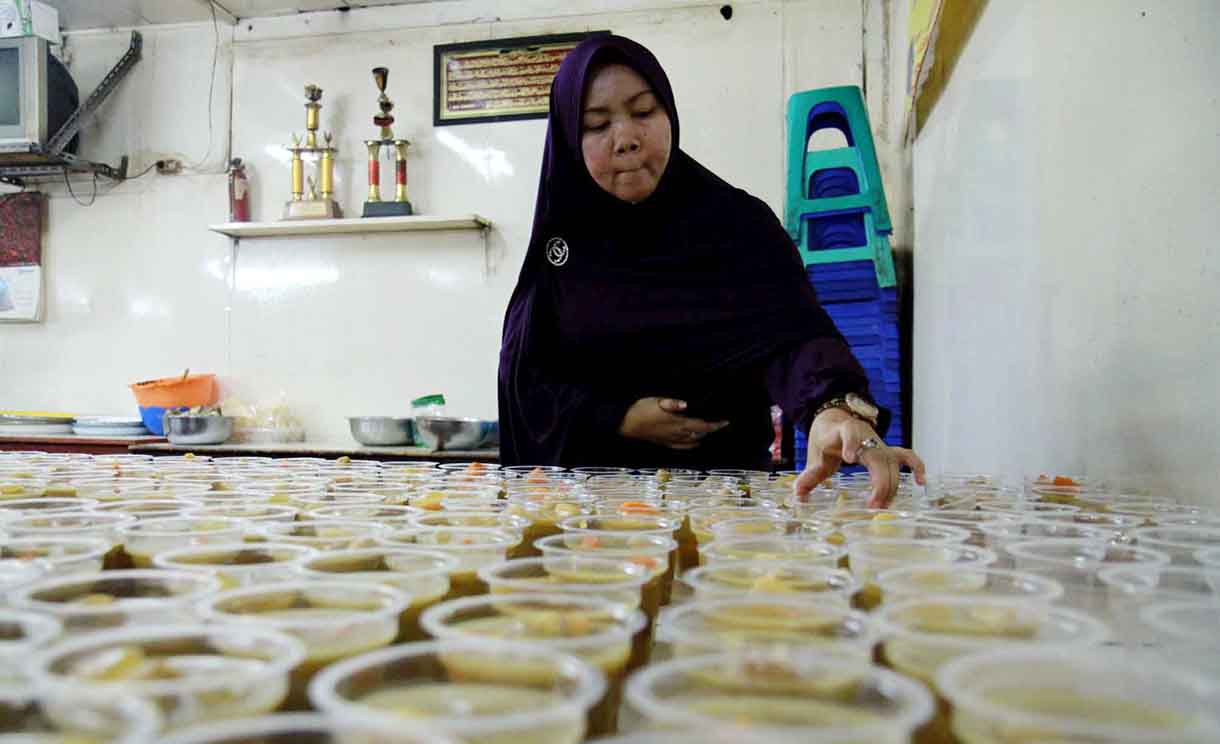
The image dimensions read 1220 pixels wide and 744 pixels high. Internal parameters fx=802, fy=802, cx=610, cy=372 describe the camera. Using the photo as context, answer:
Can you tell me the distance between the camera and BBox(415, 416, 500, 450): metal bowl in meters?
3.14

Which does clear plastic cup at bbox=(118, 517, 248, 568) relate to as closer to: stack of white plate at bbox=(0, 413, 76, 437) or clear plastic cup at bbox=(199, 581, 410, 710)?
clear plastic cup at bbox=(199, 581, 410, 710)

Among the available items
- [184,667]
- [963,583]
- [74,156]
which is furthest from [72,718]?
[74,156]

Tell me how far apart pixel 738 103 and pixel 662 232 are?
192 cm

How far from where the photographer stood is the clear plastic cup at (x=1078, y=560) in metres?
0.57

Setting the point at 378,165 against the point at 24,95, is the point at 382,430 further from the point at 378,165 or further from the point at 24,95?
the point at 24,95

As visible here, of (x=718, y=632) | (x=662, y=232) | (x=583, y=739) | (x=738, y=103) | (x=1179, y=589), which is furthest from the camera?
(x=738, y=103)

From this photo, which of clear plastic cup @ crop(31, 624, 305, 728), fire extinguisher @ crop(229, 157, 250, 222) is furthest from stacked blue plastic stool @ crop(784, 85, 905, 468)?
fire extinguisher @ crop(229, 157, 250, 222)

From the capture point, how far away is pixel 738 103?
3.49 meters

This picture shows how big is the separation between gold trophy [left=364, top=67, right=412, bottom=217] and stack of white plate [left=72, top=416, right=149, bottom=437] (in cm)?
141

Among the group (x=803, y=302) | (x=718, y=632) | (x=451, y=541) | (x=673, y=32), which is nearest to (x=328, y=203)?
(x=673, y=32)

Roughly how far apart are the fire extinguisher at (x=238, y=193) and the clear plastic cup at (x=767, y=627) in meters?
3.92

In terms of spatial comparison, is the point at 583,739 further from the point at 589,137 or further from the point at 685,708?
the point at 589,137

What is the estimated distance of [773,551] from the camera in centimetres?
70

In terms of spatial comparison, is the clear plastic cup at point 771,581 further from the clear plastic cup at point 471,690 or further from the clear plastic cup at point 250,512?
the clear plastic cup at point 250,512
